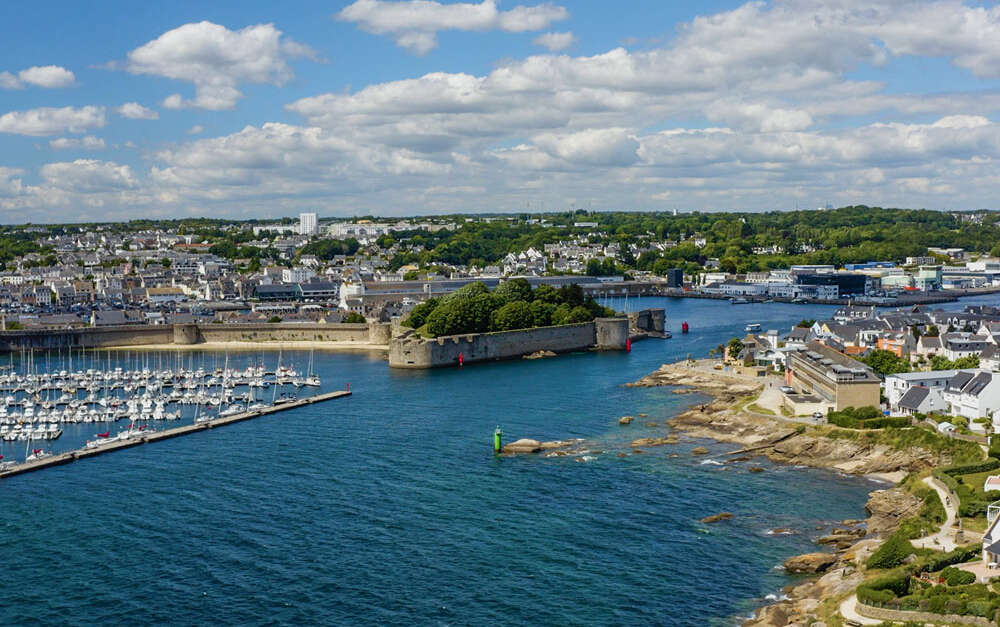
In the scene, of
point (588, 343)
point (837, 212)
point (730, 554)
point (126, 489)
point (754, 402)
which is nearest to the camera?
point (730, 554)

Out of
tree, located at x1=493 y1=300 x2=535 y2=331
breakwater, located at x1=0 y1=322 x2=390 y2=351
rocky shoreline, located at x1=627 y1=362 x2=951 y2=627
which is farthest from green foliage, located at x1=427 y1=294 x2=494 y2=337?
rocky shoreline, located at x1=627 y1=362 x2=951 y2=627

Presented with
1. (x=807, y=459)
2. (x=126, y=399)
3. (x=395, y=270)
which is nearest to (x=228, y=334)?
(x=126, y=399)

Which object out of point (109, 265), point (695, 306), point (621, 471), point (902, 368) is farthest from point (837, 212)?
point (621, 471)

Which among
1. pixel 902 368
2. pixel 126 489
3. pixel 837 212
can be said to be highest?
pixel 837 212

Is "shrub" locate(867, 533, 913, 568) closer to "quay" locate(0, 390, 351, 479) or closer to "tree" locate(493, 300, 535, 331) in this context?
"quay" locate(0, 390, 351, 479)

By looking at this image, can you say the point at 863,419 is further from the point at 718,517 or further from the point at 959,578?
the point at 959,578

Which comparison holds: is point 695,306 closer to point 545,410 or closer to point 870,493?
point 545,410

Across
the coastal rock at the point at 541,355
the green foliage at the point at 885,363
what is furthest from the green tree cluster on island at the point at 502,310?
the green foliage at the point at 885,363
